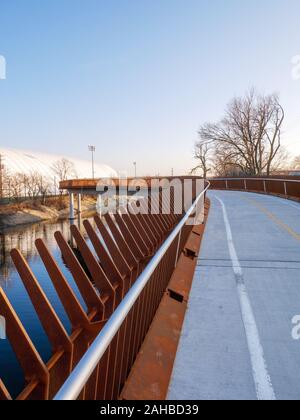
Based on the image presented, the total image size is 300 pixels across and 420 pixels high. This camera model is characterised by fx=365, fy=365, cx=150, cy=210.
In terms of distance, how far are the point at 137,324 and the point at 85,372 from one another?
2.33m

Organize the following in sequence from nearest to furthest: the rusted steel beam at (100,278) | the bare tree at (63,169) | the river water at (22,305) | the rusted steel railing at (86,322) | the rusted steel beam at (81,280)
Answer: the rusted steel railing at (86,322) → the rusted steel beam at (81,280) → the rusted steel beam at (100,278) → the river water at (22,305) → the bare tree at (63,169)

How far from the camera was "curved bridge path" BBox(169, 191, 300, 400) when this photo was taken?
3656 mm

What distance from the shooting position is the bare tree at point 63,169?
11175 centimetres

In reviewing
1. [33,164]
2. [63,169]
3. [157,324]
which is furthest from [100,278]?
[63,169]

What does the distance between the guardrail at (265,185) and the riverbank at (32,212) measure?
30764mm

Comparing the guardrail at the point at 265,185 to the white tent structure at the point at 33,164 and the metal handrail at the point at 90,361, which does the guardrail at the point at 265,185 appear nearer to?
the metal handrail at the point at 90,361

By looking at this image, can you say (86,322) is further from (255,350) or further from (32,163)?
(32,163)

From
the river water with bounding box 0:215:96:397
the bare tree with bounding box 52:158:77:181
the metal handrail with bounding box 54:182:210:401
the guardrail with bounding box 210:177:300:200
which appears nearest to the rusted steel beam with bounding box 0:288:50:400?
the metal handrail with bounding box 54:182:210:401

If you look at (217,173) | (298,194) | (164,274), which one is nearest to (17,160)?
(217,173)

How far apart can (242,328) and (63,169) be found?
375 ft

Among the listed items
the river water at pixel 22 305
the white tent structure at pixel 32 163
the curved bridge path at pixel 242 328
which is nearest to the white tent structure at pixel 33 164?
the white tent structure at pixel 32 163

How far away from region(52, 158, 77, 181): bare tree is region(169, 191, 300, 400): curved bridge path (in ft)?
344

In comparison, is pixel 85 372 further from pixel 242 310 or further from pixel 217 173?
pixel 217 173

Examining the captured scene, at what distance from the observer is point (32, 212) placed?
64.6 metres
